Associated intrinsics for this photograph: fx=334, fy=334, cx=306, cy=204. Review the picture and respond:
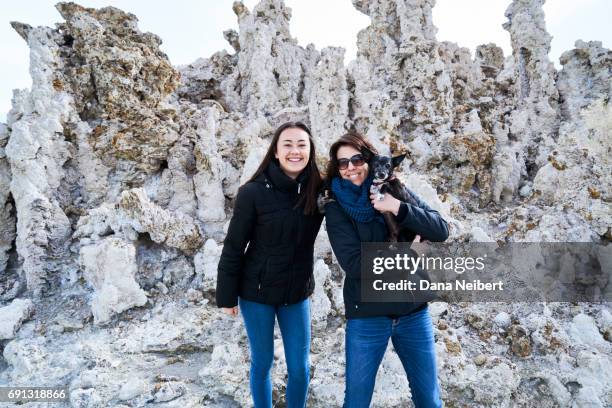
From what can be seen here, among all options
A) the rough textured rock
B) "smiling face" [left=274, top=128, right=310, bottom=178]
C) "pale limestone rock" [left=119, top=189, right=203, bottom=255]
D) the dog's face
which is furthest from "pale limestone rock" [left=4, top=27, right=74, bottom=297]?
the dog's face

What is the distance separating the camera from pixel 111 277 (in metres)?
5.91

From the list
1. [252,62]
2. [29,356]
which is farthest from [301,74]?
[29,356]

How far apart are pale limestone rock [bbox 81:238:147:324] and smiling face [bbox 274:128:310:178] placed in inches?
175

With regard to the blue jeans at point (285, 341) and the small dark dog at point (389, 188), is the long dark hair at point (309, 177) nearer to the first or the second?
the small dark dog at point (389, 188)

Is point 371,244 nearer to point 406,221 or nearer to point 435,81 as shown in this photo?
point 406,221

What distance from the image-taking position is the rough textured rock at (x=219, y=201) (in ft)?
14.3

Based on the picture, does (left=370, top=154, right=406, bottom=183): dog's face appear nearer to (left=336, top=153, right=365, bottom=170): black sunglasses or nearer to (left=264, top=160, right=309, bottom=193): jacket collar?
(left=336, top=153, right=365, bottom=170): black sunglasses

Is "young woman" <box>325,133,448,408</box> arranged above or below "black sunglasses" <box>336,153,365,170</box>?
below

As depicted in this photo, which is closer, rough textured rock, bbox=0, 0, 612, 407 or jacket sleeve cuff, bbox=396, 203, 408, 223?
jacket sleeve cuff, bbox=396, 203, 408, 223

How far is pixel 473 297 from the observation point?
551cm

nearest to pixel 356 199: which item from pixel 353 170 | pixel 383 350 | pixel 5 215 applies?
pixel 353 170

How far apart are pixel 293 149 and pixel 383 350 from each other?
1.83 metres

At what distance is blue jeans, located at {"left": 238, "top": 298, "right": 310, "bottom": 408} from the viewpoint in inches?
121

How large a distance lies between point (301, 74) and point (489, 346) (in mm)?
13788
